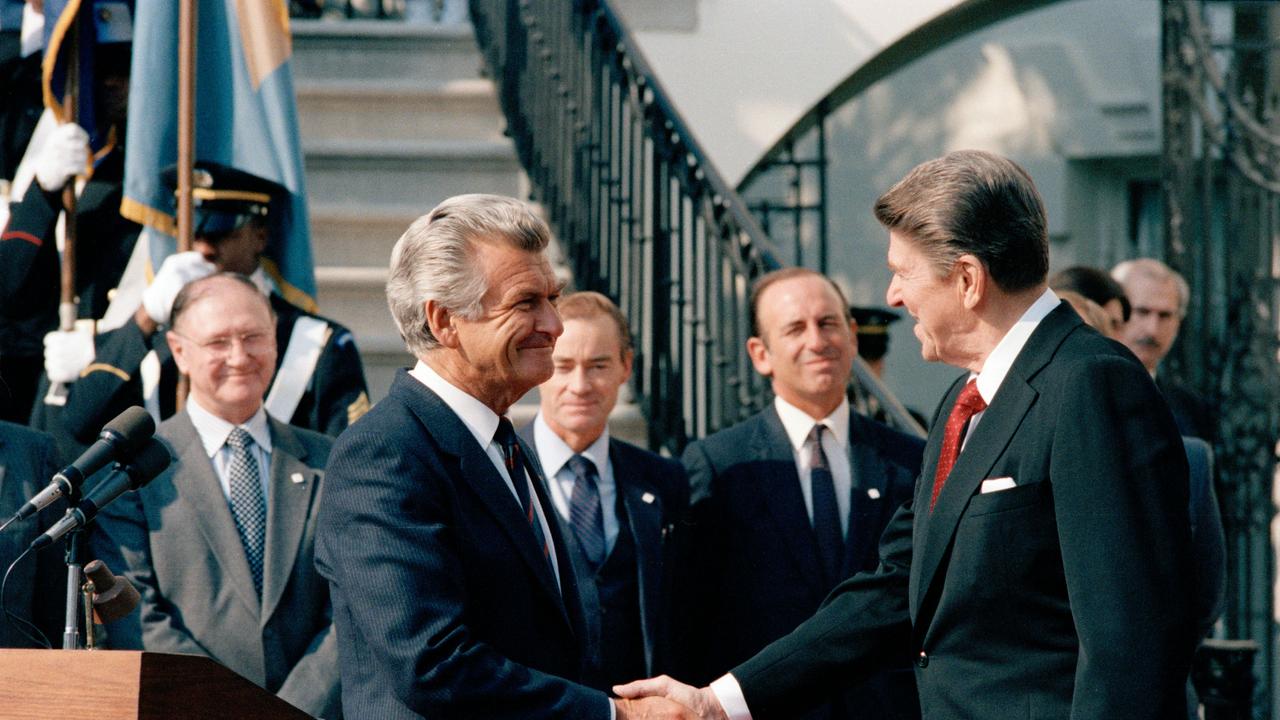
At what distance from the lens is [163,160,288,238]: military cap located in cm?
603

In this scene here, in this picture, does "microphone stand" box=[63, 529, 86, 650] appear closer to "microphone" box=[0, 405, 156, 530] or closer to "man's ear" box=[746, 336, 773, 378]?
"microphone" box=[0, 405, 156, 530]

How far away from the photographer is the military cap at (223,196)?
19.8 ft

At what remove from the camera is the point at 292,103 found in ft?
21.5

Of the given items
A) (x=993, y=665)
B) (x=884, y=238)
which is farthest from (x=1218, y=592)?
(x=884, y=238)

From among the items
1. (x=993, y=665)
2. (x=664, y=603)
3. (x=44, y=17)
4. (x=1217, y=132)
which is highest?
(x=44, y=17)

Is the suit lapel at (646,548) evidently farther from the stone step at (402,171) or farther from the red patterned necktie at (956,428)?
the stone step at (402,171)

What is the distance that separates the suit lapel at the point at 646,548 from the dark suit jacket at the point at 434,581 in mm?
1487

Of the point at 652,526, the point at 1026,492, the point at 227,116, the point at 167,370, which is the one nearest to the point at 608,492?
the point at 652,526

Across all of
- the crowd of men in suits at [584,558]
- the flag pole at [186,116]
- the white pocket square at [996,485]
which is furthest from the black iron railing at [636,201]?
the white pocket square at [996,485]

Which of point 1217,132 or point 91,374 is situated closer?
point 91,374

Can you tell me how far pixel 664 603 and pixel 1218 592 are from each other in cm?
152

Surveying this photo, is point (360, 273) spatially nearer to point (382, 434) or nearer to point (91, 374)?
point (91, 374)

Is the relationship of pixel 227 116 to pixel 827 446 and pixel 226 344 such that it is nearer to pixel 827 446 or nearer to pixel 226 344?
pixel 226 344

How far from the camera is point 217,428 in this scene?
4941mm
